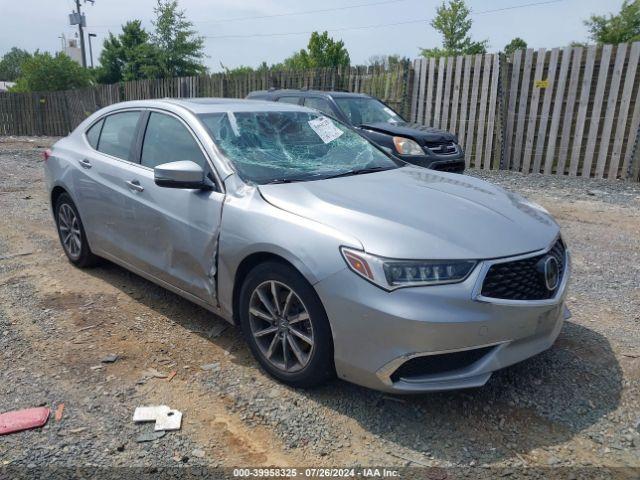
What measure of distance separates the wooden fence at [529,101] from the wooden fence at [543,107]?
0.06 ft

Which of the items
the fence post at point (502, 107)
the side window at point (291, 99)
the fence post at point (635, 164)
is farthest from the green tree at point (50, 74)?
the fence post at point (635, 164)

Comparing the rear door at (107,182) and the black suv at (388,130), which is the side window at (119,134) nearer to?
the rear door at (107,182)

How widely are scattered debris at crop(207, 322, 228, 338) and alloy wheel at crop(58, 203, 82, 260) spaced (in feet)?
6.14

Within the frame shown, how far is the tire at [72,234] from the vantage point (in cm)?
493

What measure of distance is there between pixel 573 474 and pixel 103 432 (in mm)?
2311

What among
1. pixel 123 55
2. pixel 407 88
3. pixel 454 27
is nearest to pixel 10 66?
pixel 123 55

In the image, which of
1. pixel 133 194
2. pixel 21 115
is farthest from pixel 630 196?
pixel 21 115

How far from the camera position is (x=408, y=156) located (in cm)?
830

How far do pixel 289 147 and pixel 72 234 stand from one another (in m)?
2.57

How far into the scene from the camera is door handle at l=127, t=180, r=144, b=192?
3917 mm

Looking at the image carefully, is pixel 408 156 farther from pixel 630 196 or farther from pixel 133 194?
pixel 133 194

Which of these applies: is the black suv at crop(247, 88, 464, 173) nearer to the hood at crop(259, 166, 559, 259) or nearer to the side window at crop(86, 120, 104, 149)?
the side window at crop(86, 120, 104, 149)

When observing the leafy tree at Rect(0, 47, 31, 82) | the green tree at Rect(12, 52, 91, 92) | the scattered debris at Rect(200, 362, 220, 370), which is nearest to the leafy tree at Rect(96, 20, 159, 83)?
the green tree at Rect(12, 52, 91, 92)

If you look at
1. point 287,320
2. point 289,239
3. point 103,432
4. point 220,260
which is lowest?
point 103,432
